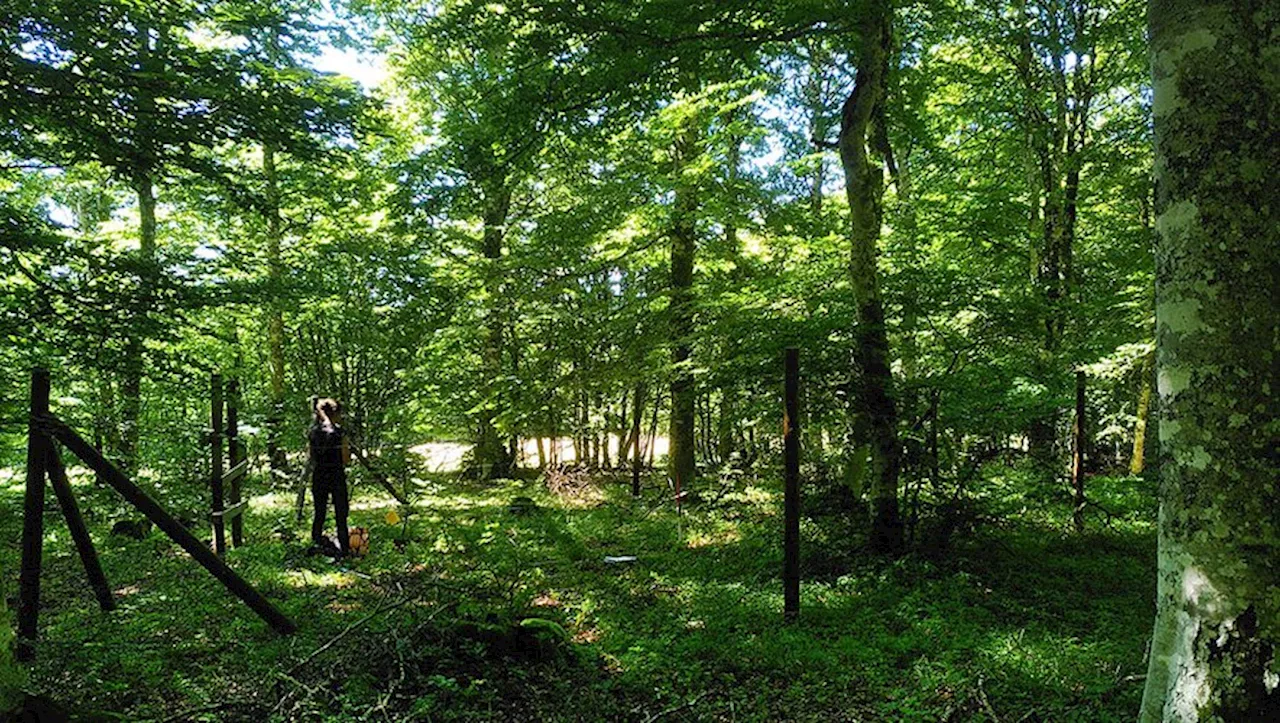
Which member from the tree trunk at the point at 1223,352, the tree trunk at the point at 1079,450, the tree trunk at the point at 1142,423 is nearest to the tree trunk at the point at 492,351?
the tree trunk at the point at 1079,450

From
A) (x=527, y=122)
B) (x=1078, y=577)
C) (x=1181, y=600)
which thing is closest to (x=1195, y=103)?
(x=1181, y=600)

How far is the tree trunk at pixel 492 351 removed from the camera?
11250 millimetres

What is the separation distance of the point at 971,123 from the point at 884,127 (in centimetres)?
691

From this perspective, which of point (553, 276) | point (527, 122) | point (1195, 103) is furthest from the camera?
point (553, 276)

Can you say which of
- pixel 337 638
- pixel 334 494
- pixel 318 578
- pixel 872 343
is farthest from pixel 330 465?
pixel 872 343

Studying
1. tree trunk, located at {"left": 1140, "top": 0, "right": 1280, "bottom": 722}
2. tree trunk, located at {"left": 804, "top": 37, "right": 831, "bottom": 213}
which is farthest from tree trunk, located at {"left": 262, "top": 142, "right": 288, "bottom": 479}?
tree trunk, located at {"left": 1140, "top": 0, "right": 1280, "bottom": 722}

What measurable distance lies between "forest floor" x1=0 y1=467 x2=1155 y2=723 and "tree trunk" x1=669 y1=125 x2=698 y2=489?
2.68 meters

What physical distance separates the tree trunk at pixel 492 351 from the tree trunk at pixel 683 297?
2.88 metres

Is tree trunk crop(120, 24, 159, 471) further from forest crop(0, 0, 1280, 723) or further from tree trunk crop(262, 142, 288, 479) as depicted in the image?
tree trunk crop(262, 142, 288, 479)

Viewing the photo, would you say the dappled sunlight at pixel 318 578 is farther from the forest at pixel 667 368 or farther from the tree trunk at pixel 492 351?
the tree trunk at pixel 492 351

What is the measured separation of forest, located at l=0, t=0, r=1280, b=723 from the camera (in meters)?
2.28

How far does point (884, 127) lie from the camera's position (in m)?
8.59

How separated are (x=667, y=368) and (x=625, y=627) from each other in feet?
17.1

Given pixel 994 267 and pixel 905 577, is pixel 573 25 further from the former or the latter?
pixel 994 267
